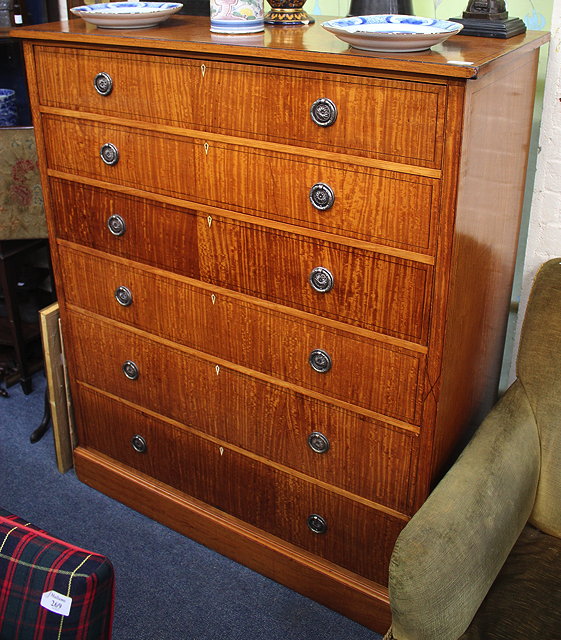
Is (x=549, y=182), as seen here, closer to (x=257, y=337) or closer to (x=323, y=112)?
(x=323, y=112)

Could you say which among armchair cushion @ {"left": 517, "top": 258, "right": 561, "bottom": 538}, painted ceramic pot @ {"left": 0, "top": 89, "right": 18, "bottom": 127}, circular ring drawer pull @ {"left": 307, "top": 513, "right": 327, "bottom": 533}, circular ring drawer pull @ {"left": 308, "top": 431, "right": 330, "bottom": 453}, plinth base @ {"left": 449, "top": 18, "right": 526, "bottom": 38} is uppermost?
plinth base @ {"left": 449, "top": 18, "right": 526, "bottom": 38}

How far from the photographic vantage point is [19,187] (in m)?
2.55

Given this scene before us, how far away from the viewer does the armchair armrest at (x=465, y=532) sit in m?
1.38

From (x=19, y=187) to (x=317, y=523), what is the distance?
4.90 feet

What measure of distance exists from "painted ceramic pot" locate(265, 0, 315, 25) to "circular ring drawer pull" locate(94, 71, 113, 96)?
40 cm

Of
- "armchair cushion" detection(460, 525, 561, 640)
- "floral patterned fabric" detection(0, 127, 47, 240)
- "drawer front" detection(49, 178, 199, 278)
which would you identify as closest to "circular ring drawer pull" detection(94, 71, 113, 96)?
"drawer front" detection(49, 178, 199, 278)

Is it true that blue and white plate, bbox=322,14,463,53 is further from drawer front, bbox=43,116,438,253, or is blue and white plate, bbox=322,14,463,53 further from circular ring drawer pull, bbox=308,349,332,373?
circular ring drawer pull, bbox=308,349,332,373

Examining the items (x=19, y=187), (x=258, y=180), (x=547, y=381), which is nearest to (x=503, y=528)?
(x=547, y=381)

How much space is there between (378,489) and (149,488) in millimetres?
801

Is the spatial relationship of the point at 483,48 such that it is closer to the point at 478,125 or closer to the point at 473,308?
the point at 478,125

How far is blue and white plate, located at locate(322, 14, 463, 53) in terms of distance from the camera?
53.5 inches

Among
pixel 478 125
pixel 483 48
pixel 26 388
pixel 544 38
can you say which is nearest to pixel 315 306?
pixel 478 125

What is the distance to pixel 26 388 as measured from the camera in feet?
9.50

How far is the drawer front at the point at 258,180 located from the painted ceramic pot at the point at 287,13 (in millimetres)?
370
